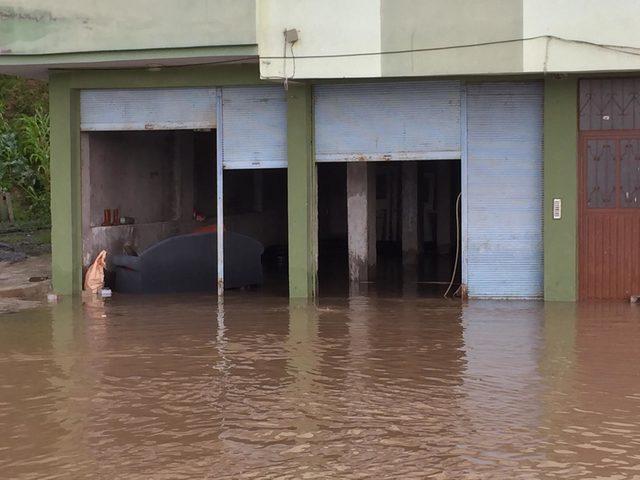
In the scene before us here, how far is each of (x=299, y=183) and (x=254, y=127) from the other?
1255mm

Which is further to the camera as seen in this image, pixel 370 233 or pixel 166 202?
pixel 166 202

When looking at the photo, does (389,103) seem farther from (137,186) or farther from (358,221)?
(137,186)

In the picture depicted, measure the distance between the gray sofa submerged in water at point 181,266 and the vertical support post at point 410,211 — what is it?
267 inches

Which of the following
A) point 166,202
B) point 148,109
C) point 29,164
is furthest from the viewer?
point 29,164

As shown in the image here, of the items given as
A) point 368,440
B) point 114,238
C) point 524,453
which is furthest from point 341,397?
point 114,238

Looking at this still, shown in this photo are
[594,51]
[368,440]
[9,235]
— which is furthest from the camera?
[9,235]

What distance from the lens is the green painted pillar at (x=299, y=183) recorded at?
16.0 metres

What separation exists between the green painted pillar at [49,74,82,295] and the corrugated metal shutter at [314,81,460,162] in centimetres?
414

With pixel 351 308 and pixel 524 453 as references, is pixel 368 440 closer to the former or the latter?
pixel 524 453

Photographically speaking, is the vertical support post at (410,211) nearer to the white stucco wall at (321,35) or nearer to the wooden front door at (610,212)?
the wooden front door at (610,212)

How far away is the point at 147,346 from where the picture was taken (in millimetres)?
11680

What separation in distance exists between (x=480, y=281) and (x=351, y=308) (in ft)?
7.36

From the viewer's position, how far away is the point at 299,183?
16.0 m

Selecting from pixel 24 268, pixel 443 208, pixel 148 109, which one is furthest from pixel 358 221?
pixel 443 208
